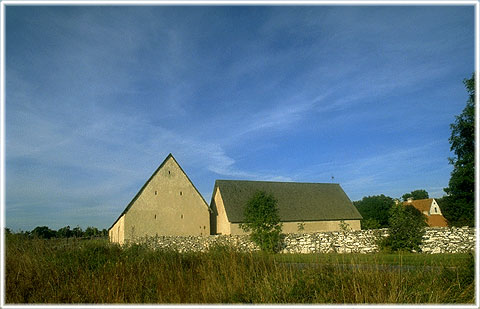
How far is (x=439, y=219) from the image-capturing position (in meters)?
52.8

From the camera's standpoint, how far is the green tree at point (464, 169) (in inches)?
1248

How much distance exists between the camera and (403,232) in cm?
2017

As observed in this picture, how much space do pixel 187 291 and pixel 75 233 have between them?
7812mm

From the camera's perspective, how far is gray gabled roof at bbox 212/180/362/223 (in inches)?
1617

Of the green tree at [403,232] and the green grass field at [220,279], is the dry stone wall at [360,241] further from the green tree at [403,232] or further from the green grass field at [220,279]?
the green grass field at [220,279]

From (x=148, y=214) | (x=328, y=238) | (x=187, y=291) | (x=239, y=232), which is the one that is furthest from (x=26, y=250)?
(x=239, y=232)

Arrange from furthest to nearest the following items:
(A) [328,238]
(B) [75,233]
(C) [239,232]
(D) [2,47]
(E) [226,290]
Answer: (C) [239,232] < (A) [328,238] < (B) [75,233] < (E) [226,290] < (D) [2,47]

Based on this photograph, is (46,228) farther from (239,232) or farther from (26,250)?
(239,232)

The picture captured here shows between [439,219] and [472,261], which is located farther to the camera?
[439,219]

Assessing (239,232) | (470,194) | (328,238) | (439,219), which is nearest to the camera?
(328,238)

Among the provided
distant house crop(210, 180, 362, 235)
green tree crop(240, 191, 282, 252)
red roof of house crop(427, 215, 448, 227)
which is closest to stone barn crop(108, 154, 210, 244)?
distant house crop(210, 180, 362, 235)

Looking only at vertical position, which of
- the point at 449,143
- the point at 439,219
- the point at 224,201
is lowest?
the point at 439,219

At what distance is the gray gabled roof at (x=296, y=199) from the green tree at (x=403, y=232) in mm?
19997

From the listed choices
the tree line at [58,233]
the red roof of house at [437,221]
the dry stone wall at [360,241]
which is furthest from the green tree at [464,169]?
the tree line at [58,233]
